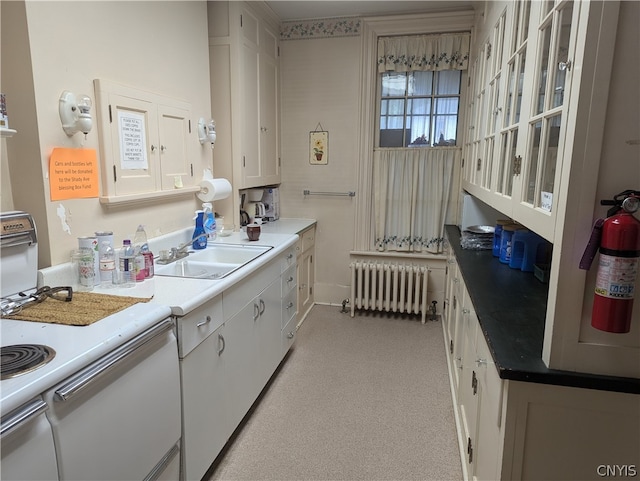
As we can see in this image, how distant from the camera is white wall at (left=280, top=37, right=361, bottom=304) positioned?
3625 mm

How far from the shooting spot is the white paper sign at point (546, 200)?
119 cm

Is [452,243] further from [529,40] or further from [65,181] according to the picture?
[65,181]

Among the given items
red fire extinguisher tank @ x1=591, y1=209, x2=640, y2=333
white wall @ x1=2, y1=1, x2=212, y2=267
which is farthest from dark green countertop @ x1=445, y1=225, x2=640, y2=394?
white wall @ x1=2, y1=1, x2=212, y2=267

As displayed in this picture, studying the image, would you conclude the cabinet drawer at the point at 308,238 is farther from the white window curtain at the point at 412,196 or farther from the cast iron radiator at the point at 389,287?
the white window curtain at the point at 412,196

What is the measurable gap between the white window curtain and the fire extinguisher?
8.72 feet

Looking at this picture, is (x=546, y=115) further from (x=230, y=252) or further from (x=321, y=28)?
(x=321, y=28)

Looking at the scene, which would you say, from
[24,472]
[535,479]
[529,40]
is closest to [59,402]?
[24,472]

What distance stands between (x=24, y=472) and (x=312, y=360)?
2.14m

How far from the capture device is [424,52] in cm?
342

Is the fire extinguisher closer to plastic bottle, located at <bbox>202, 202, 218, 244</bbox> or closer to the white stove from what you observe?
the white stove

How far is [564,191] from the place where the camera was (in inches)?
40.2

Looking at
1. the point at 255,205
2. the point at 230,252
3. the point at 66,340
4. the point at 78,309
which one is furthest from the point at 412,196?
the point at 66,340

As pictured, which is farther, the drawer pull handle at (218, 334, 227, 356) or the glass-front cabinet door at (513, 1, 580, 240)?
the drawer pull handle at (218, 334, 227, 356)

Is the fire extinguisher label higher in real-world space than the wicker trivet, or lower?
higher
